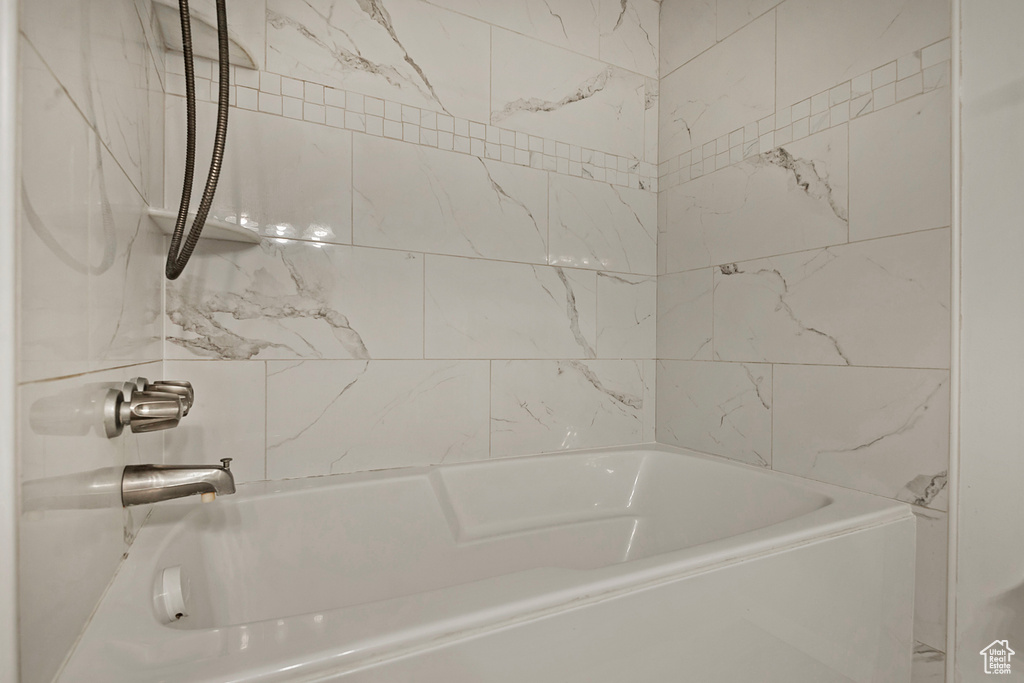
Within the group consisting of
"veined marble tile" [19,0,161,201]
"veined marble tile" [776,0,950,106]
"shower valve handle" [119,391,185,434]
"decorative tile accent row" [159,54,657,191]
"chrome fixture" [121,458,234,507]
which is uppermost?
"veined marble tile" [776,0,950,106]

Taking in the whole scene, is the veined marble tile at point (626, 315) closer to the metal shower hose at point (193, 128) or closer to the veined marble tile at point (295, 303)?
the veined marble tile at point (295, 303)

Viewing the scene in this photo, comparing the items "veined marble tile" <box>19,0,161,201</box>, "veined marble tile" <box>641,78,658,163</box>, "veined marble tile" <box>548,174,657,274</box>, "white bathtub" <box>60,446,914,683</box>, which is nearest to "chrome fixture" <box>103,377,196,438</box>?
"white bathtub" <box>60,446,914,683</box>

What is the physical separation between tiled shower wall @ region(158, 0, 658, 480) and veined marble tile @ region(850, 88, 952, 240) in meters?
0.67

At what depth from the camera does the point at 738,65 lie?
4.94ft

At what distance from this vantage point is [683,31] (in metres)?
1.70

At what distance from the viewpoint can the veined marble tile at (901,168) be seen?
1046 millimetres

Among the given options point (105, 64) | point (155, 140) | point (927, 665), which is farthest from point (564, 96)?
point (927, 665)

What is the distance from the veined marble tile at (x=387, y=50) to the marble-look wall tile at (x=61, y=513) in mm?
967

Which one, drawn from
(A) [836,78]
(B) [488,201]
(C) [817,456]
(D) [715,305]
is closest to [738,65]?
(A) [836,78]

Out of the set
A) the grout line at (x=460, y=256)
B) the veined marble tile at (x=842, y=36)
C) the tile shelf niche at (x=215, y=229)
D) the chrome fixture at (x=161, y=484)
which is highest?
the veined marble tile at (x=842, y=36)

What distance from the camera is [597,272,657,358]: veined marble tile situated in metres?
1.65

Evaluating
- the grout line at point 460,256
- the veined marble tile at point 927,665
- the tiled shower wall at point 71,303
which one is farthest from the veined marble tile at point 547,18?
the veined marble tile at point 927,665

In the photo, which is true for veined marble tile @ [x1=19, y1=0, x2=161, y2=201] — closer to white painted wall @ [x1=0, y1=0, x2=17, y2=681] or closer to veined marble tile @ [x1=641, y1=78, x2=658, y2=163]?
white painted wall @ [x1=0, y1=0, x2=17, y2=681]

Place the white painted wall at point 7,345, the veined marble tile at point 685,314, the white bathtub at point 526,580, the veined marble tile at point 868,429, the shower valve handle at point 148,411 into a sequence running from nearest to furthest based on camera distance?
the white painted wall at point 7,345, the white bathtub at point 526,580, the shower valve handle at point 148,411, the veined marble tile at point 868,429, the veined marble tile at point 685,314
